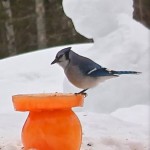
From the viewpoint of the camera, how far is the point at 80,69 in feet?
10.4

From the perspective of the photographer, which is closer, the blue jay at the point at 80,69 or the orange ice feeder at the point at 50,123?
the orange ice feeder at the point at 50,123

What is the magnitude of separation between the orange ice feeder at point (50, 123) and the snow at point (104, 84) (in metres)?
0.39

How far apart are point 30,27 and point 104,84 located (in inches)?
437

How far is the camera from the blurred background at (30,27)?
48.2 feet

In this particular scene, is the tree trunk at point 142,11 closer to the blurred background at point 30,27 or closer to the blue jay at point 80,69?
the blue jay at point 80,69

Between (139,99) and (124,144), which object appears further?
(139,99)

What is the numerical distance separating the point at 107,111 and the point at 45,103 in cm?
209

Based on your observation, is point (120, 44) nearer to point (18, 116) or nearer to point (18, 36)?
point (18, 116)

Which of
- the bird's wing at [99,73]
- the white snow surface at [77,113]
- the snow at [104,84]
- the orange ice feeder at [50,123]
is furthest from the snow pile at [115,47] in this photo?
the orange ice feeder at [50,123]

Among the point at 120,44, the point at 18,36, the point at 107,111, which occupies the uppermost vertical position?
the point at 120,44

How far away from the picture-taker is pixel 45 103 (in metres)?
2.91

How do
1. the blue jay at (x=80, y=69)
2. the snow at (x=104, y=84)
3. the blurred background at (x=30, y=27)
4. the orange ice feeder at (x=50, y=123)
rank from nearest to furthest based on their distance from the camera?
1. the orange ice feeder at (x=50, y=123)
2. the blue jay at (x=80, y=69)
3. the snow at (x=104, y=84)
4. the blurred background at (x=30, y=27)

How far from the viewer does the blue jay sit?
→ 10.4ft

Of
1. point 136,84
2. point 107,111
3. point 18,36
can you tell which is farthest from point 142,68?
point 18,36
